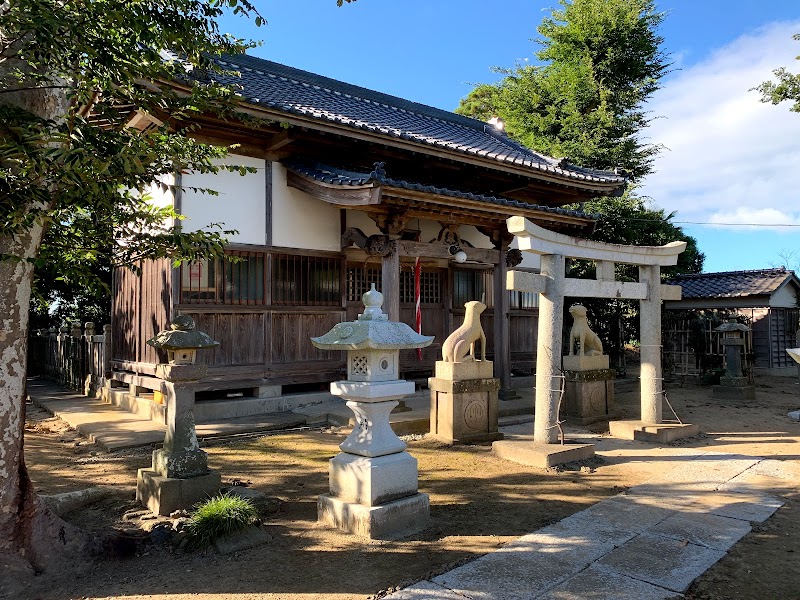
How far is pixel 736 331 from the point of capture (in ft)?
Answer: 45.5

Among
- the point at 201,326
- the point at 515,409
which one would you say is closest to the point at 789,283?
the point at 515,409

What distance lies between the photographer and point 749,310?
59.6ft

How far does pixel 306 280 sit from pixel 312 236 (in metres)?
0.80

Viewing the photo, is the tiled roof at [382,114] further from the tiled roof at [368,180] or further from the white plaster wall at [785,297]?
the white plaster wall at [785,297]

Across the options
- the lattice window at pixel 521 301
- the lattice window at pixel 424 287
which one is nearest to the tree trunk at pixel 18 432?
the lattice window at pixel 424 287

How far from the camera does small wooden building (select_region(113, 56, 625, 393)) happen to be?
855cm

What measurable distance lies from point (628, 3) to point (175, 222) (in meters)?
15.6

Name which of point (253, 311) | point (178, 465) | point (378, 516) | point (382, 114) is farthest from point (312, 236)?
point (378, 516)

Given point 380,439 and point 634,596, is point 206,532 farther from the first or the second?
point 634,596

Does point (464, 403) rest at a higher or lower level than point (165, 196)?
lower

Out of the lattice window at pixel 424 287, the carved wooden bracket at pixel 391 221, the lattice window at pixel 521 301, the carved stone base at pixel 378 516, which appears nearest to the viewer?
the carved stone base at pixel 378 516

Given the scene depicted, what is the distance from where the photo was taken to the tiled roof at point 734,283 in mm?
16516

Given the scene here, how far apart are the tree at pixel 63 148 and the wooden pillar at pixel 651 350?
6561 mm

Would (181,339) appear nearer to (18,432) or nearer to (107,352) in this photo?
(18,432)
